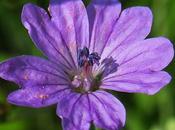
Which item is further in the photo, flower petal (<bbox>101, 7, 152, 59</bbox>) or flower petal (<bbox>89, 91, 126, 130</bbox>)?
flower petal (<bbox>101, 7, 152, 59</bbox>)

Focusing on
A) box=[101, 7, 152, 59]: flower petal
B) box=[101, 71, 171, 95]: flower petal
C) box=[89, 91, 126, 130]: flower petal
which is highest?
box=[101, 7, 152, 59]: flower petal

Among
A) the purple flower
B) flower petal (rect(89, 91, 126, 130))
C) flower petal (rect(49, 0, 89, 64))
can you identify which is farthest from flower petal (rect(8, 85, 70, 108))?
flower petal (rect(49, 0, 89, 64))

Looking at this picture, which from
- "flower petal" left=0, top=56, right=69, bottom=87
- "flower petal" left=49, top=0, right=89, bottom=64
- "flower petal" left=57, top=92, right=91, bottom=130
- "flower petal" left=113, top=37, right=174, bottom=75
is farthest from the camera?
"flower petal" left=49, top=0, right=89, bottom=64

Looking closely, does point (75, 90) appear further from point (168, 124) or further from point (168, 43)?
point (168, 124)

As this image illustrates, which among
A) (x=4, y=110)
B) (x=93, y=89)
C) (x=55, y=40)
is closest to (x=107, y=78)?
(x=93, y=89)

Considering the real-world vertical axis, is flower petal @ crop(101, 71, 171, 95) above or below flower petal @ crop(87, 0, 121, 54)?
below

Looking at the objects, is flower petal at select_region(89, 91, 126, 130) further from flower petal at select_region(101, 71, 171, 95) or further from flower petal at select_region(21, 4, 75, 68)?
flower petal at select_region(21, 4, 75, 68)

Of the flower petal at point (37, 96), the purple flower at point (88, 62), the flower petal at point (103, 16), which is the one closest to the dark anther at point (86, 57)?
the purple flower at point (88, 62)

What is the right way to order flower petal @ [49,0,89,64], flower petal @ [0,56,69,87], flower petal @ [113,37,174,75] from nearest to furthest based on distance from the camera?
1. flower petal @ [0,56,69,87]
2. flower petal @ [113,37,174,75]
3. flower petal @ [49,0,89,64]
